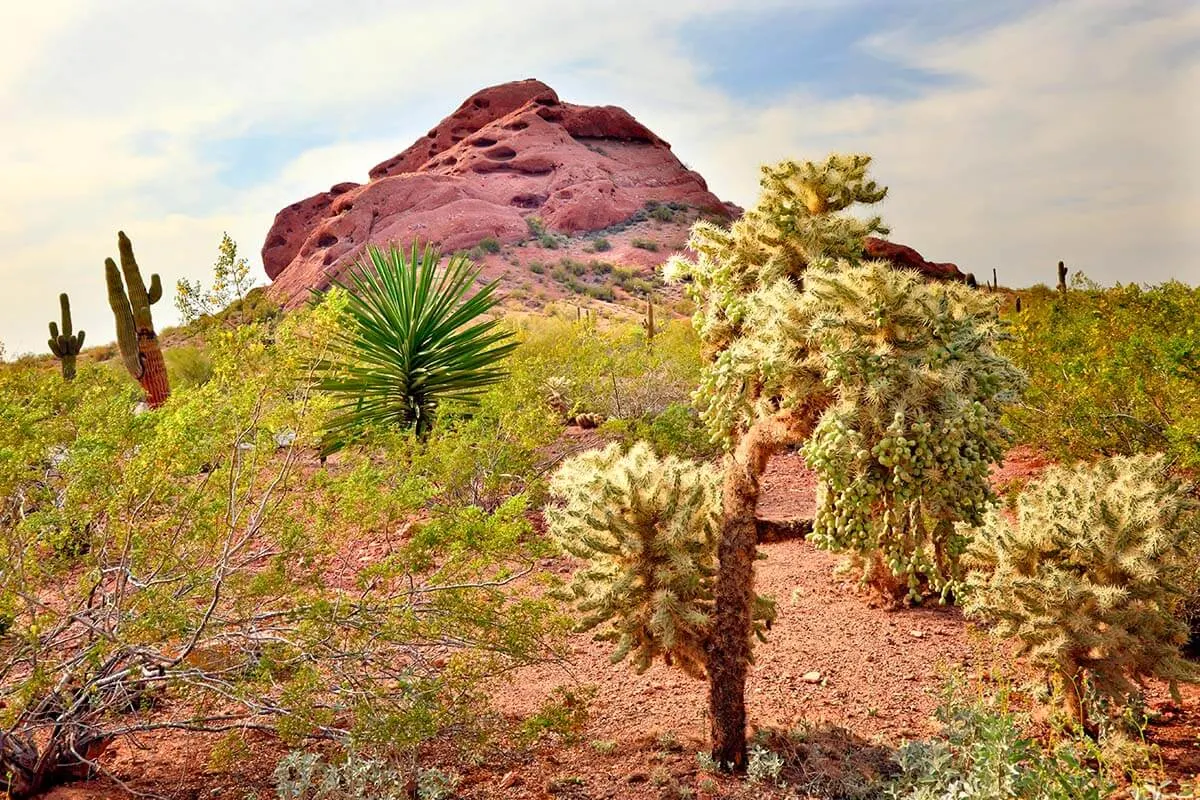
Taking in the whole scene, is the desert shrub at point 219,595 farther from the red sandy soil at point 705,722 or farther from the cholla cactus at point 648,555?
the cholla cactus at point 648,555

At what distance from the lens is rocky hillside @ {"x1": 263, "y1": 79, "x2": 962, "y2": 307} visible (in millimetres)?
47688

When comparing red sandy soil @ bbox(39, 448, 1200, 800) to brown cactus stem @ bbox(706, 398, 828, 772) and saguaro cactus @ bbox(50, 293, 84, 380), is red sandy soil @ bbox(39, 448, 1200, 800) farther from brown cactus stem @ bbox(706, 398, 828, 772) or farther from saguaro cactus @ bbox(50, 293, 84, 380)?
saguaro cactus @ bbox(50, 293, 84, 380)

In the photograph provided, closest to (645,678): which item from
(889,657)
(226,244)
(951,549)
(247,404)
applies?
(889,657)

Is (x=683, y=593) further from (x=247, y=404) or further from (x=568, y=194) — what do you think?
(x=568, y=194)

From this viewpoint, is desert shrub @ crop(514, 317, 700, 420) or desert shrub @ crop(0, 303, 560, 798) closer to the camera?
desert shrub @ crop(0, 303, 560, 798)

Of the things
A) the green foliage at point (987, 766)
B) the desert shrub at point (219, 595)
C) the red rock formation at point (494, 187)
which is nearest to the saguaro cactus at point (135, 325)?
the desert shrub at point (219, 595)

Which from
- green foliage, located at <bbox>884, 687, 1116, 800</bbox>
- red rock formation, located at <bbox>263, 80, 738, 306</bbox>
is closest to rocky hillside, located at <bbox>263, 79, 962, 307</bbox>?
red rock formation, located at <bbox>263, 80, 738, 306</bbox>

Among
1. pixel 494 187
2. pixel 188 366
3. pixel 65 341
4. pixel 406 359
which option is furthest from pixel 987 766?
pixel 494 187

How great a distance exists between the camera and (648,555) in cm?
477

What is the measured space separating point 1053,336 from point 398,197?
4615 centimetres

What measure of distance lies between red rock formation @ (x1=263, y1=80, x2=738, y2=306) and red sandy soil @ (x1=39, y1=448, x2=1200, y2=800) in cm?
3948

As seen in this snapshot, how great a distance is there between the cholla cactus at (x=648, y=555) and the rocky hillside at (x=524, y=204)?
3656 cm

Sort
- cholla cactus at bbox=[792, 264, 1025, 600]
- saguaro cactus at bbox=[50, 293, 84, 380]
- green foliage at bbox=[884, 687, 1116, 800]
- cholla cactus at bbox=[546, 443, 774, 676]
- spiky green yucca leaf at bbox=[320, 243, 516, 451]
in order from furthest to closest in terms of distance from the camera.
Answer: saguaro cactus at bbox=[50, 293, 84, 380], spiky green yucca leaf at bbox=[320, 243, 516, 451], cholla cactus at bbox=[546, 443, 774, 676], cholla cactus at bbox=[792, 264, 1025, 600], green foliage at bbox=[884, 687, 1116, 800]

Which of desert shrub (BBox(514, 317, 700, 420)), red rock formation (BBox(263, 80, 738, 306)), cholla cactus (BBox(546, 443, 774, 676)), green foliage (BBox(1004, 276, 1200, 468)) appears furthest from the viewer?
red rock formation (BBox(263, 80, 738, 306))
